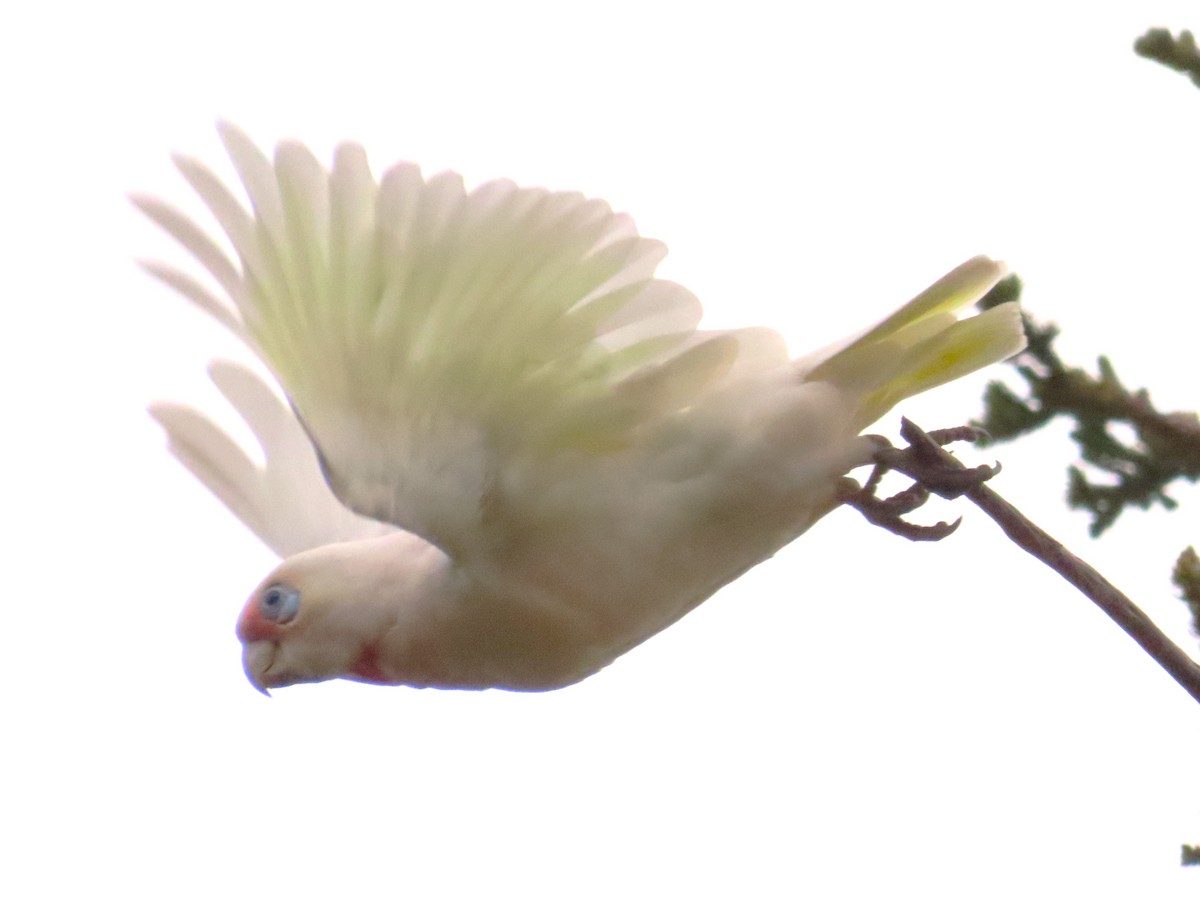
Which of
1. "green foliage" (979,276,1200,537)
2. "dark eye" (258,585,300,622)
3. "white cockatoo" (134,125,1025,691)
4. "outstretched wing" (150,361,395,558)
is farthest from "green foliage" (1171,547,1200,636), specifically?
"outstretched wing" (150,361,395,558)

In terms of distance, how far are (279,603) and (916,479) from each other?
4.79ft

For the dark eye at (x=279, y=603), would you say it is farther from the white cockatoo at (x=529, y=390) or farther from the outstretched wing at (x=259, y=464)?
the outstretched wing at (x=259, y=464)

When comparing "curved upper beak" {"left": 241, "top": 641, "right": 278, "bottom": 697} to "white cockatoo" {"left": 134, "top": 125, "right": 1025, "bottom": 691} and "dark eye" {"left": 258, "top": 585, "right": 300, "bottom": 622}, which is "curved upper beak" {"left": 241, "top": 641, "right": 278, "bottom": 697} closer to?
"dark eye" {"left": 258, "top": 585, "right": 300, "bottom": 622}

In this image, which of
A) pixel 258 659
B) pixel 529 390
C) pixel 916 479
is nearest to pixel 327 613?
pixel 258 659

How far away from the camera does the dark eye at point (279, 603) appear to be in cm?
338

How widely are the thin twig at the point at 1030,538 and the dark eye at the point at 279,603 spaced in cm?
127

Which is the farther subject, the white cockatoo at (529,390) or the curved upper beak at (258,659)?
the curved upper beak at (258,659)

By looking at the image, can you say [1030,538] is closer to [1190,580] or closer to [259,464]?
[1190,580]

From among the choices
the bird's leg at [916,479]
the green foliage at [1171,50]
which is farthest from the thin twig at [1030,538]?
the green foliage at [1171,50]

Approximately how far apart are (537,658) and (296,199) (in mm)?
1055

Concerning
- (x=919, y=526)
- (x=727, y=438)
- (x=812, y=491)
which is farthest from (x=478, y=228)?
(x=919, y=526)

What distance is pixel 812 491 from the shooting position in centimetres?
303

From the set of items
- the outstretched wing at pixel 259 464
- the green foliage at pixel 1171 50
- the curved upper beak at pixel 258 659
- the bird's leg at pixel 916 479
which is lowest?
the curved upper beak at pixel 258 659

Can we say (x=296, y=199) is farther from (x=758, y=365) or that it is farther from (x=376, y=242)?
(x=758, y=365)
